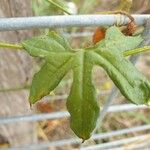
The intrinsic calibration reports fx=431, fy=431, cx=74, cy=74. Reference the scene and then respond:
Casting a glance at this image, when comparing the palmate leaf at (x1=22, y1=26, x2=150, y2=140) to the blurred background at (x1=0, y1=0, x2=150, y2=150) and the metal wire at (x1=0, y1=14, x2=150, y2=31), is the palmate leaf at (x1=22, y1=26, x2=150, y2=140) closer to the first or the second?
the metal wire at (x1=0, y1=14, x2=150, y2=31)

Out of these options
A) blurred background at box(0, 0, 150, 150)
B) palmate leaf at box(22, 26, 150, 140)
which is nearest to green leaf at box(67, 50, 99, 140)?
palmate leaf at box(22, 26, 150, 140)

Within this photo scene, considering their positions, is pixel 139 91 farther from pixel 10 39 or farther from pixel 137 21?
pixel 10 39

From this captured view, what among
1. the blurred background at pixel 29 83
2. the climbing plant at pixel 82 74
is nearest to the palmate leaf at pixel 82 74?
the climbing plant at pixel 82 74

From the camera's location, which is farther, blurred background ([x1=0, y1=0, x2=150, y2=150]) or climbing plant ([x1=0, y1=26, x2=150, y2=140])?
blurred background ([x1=0, y1=0, x2=150, y2=150])

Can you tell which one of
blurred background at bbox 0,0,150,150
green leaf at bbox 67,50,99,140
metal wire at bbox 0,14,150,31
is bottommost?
blurred background at bbox 0,0,150,150

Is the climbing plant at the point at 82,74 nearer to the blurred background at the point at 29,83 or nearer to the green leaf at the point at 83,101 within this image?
the green leaf at the point at 83,101

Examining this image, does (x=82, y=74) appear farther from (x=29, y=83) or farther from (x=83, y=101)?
(x=29, y=83)

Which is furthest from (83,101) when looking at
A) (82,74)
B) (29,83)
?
(29,83)

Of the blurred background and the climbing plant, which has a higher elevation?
the climbing plant
